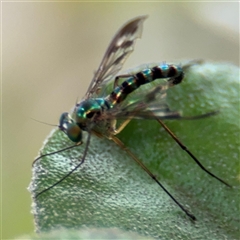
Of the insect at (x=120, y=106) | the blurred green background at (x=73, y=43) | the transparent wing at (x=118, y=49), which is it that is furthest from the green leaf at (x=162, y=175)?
the blurred green background at (x=73, y=43)

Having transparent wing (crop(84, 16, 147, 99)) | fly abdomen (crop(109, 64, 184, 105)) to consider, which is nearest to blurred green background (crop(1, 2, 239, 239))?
transparent wing (crop(84, 16, 147, 99))

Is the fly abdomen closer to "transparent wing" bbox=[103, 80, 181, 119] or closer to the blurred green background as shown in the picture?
"transparent wing" bbox=[103, 80, 181, 119]

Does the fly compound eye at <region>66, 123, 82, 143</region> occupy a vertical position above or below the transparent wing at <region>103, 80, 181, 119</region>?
below

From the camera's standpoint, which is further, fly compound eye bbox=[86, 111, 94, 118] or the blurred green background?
the blurred green background

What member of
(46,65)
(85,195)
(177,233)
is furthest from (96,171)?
(46,65)

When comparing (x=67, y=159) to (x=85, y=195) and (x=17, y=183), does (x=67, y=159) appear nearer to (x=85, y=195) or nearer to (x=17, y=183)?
(x=85, y=195)

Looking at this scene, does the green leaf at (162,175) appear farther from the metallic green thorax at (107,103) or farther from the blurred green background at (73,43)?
the blurred green background at (73,43)
